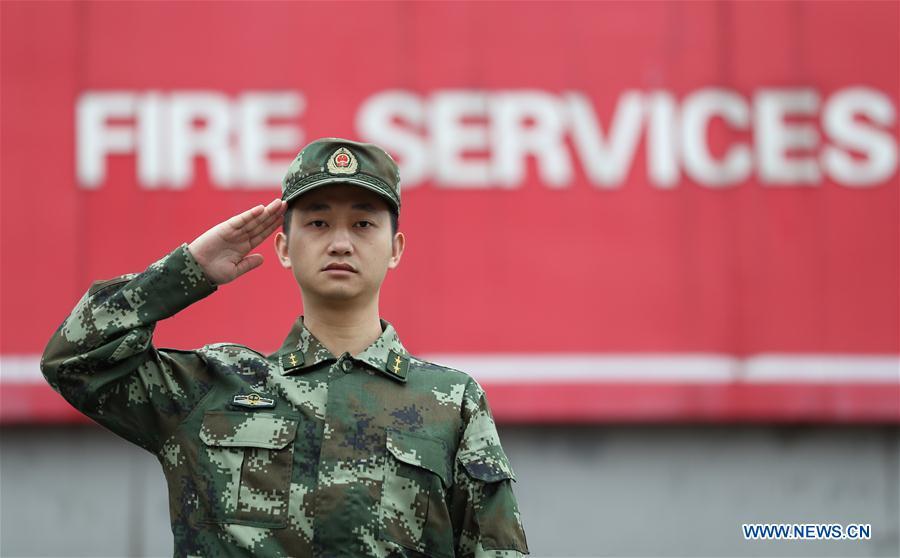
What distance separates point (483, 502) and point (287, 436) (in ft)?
0.84

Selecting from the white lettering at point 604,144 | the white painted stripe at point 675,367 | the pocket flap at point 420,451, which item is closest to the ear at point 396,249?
the pocket flap at point 420,451

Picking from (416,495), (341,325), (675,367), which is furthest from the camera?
(675,367)

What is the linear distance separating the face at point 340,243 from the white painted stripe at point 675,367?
1535mm

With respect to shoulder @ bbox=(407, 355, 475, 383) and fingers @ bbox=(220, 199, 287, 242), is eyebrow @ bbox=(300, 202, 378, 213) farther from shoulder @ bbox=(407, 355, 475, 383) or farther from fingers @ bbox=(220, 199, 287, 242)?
shoulder @ bbox=(407, 355, 475, 383)

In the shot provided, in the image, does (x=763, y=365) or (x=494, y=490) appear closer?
(x=494, y=490)

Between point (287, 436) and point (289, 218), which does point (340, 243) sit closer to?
point (289, 218)

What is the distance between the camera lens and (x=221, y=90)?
299cm

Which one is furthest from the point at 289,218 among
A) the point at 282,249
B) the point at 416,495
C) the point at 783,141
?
the point at 783,141

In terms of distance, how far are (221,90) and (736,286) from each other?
1568mm

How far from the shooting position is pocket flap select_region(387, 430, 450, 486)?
129 cm

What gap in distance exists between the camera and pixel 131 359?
1.30 meters

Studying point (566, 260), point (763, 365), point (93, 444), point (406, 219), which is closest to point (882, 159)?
point (763, 365)

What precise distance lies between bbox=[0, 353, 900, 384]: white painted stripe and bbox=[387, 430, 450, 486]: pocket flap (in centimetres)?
158

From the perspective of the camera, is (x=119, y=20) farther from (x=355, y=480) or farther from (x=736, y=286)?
(x=355, y=480)
